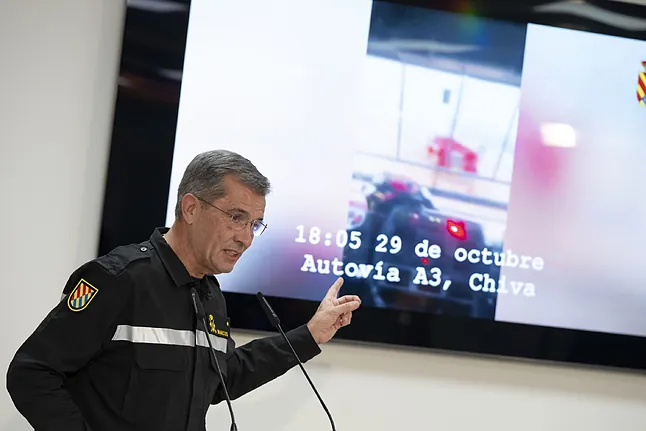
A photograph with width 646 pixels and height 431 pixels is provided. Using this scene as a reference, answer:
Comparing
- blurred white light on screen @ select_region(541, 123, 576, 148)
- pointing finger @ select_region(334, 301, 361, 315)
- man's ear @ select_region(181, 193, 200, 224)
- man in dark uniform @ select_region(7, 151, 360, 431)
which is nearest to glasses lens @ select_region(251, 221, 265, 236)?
man in dark uniform @ select_region(7, 151, 360, 431)

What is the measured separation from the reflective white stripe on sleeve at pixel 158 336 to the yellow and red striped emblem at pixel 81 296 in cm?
11

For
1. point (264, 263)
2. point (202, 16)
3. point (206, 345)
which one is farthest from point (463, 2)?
point (206, 345)

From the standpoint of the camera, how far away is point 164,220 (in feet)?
10.0

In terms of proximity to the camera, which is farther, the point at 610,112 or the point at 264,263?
the point at 610,112

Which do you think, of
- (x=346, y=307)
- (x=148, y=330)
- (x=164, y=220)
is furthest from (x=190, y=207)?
(x=164, y=220)

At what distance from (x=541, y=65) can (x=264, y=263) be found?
1.34 metres

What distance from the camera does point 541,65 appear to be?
3.32 m

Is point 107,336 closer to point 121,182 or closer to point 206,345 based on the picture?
point 206,345

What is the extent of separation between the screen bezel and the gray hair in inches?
34.7

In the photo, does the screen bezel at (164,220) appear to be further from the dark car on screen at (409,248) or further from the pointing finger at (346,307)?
the pointing finger at (346,307)

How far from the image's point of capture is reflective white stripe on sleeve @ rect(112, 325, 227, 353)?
2025 mm

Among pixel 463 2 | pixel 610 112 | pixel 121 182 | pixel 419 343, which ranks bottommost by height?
pixel 419 343

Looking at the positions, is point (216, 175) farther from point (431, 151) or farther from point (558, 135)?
point (558, 135)

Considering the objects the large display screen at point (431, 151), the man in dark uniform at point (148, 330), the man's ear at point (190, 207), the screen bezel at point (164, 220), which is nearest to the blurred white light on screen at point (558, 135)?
the large display screen at point (431, 151)
